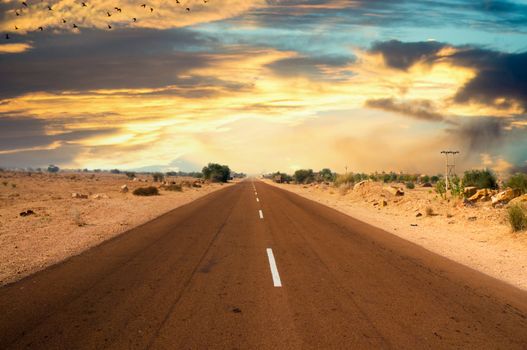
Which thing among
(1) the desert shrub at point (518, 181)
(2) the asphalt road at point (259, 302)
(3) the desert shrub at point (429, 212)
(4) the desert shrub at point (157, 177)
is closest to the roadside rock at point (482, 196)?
(1) the desert shrub at point (518, 181)

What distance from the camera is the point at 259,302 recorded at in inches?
236

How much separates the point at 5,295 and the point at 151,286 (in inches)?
89.9

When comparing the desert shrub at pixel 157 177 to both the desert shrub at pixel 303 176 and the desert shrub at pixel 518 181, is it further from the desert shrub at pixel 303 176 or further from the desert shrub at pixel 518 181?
the desert shrub at pixel 518 181

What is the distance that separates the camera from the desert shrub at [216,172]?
101969 mm

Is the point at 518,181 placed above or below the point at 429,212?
above

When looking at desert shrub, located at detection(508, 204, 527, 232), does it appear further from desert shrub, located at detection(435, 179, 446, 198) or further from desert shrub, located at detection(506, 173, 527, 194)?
desert shrub, located at detection(506, 173, 527, 194)

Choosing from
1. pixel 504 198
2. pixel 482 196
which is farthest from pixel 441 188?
pixel 504 198

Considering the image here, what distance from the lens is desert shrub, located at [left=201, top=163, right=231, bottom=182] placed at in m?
102

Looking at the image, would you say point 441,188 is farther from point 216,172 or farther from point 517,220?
point 216,172

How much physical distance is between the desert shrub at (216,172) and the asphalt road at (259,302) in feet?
301

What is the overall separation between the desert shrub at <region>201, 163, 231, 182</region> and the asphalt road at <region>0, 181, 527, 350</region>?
91.8 meters

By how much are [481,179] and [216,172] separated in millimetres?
75663

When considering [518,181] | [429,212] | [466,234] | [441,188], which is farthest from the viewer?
[518,181]

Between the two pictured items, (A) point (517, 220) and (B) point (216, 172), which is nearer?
(A) point (517, 220)
